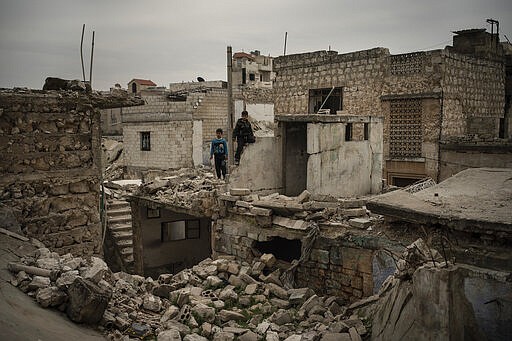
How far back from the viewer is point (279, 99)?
62.4 ft

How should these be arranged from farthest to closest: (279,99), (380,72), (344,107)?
1. (279,99)
2. (344,107)
3. (380,72)

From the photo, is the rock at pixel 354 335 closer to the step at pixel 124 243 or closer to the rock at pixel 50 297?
the rock at pixel 50 297

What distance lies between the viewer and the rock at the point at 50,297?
4.24 meters

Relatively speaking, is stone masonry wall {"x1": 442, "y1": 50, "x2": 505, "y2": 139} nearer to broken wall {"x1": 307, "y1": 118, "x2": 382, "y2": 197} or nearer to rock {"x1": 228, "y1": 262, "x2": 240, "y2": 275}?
broken wall {"x1": 307, "y1": 118, "x2": 382, "y2": 197}

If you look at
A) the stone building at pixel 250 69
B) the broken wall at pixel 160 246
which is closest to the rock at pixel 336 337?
the broken wall at pixel 160 246

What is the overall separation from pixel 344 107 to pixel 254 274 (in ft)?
33.4

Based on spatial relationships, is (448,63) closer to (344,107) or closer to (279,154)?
(344,107)

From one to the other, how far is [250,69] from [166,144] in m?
21.8

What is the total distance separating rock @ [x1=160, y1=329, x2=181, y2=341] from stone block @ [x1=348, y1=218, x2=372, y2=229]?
3.54 metres

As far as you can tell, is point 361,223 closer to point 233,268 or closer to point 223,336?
point 233,268

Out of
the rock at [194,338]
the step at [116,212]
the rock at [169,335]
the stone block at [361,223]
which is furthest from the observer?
the step at [116,212]

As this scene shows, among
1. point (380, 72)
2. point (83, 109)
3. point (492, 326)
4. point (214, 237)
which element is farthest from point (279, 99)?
point (492, 326)

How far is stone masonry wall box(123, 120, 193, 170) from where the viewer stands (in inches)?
780

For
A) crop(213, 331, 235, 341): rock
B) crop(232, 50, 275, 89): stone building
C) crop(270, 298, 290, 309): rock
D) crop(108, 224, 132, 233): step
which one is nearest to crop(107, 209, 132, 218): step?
crop(108, 224, 132, 233): step
